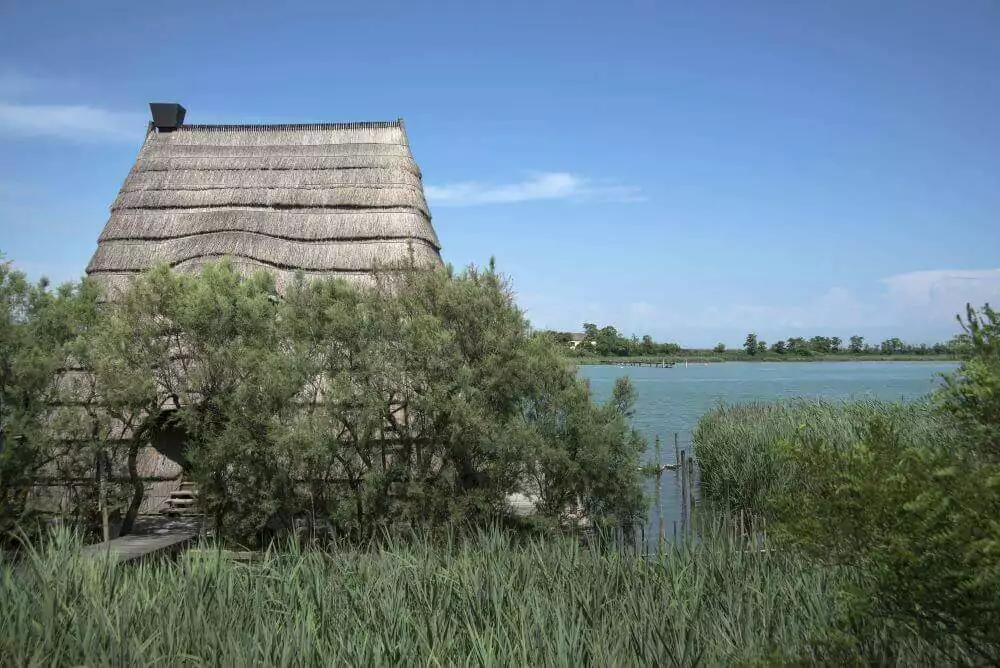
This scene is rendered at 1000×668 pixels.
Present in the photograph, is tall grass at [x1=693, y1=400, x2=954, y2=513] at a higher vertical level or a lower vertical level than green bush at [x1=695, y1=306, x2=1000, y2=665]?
lower

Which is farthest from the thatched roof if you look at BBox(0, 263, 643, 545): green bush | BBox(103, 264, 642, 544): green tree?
BBox(103, 264, 642, 544): green tree

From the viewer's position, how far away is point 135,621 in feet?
14.8

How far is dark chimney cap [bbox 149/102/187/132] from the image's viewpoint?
19.4 meters

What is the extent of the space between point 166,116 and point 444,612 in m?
18.2

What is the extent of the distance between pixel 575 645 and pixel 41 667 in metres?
2.67

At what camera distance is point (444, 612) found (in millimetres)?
4555

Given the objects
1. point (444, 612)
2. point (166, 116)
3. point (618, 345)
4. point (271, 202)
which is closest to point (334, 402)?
point (444, 612)

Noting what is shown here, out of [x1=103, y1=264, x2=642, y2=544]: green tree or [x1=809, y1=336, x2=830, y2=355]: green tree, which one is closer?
[x1=103, y1=264, x2=642, y2=544]: green tree

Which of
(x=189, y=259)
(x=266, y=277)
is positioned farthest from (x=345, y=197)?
(x=266, y=277)

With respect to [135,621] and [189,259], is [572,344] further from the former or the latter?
[189,259]

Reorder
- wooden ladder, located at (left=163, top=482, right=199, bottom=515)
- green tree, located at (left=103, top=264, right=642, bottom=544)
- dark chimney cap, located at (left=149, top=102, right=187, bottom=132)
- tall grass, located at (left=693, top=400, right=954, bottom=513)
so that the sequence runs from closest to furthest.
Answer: green tree, located at (left=103, top=264, right=642, bottom=544) → wooden ladder, located at (left=163, top=482, right=199, bottom=515) → tall grass, located at (left=693, top=400, right=954, bottom=513) → dark chimney cap, located at (left=149, top=102, right=187, bottom=132)

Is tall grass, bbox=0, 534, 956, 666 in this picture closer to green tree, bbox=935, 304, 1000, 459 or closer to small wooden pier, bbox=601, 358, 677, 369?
green tree, bbox=935, 304, 1000, 459

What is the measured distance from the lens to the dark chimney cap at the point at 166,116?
19.4 meters

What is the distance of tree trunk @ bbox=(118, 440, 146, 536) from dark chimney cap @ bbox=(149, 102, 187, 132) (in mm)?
11436
